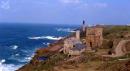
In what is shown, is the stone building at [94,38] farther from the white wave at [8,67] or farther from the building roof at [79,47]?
the white wave at [8,67]

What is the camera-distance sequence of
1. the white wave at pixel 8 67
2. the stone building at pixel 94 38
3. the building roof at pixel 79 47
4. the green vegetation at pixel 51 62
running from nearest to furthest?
the green vegetation at pixel 51 62 < the building roof at pixel 79 47 < the stone building at pixel 94 38 < the white wave at pixel 8 67

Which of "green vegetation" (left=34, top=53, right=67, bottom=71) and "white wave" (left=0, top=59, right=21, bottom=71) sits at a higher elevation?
"green vegetation" (left=34, top=53, right=67, bottom=71)

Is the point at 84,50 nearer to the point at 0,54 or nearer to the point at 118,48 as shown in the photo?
the point at 118,48

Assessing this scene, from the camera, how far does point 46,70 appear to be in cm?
4447

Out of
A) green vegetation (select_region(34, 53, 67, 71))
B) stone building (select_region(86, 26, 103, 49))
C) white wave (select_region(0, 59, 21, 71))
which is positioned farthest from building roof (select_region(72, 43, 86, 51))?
white wave (select_region(0, 59, 21, 71))

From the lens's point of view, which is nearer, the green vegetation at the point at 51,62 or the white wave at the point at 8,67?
the green vegetation at the point at 51,62

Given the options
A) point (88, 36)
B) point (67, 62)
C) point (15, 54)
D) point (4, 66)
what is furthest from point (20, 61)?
point (67, 62)

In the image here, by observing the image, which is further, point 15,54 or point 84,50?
point 15,54

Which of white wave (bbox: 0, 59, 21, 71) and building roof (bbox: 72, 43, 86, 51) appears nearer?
building roof (bbox: 72, 43, 86, 51)

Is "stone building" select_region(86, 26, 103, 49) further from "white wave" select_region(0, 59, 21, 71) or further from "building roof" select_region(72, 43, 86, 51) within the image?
"white wave" select_region(0, 59, 21, 71)

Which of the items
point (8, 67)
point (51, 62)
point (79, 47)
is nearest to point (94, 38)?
point (79, 47)

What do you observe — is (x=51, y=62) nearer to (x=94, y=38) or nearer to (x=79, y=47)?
(x=79, y=47)

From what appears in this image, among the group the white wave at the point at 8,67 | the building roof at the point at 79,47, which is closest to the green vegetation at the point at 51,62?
the building roof at the point at 79,47

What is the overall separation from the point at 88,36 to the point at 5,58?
101 ft
